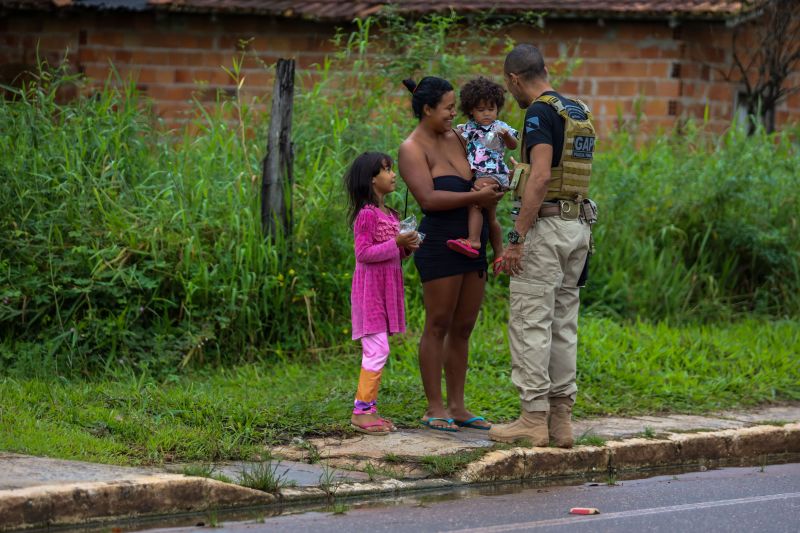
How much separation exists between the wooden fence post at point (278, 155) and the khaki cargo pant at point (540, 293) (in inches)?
112

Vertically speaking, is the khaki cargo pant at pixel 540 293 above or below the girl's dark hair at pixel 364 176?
below

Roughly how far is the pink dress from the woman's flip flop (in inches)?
12.1

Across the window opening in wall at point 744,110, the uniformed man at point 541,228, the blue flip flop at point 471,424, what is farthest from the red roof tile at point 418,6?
the blue flip flop at point 471,424

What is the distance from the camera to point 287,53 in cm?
1548

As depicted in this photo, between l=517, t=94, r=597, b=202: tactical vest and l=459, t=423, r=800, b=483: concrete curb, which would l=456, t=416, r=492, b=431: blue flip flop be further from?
l=517, t=94, r=597, b=202: tactical vest

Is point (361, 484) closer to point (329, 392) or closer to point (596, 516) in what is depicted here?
point (596, 516)

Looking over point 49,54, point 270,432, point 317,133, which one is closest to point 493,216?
point 270,432

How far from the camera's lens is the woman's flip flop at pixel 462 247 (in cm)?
679

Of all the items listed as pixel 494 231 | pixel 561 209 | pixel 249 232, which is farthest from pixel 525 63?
pixel 249 232

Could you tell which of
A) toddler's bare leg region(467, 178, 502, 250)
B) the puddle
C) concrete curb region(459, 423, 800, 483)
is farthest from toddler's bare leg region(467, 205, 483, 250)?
the puddle

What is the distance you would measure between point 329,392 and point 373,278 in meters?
1.12

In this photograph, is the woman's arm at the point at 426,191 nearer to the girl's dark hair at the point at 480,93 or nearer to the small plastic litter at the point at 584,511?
the girl's dark hair at the point at 480,93

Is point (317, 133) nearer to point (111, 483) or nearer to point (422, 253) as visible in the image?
point (422, 253)

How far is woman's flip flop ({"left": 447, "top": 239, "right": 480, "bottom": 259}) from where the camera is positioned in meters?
6.79
